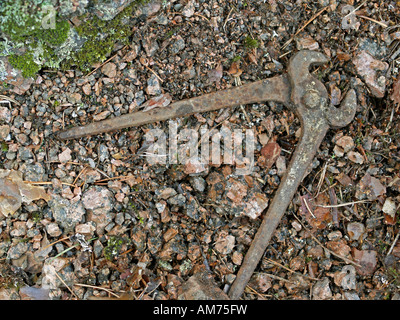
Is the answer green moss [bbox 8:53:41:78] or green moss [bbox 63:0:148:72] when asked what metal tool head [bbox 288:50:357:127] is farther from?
green moss [bbox 8:53:41:78]

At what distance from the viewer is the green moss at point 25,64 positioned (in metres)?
2.55

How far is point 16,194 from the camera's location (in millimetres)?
2561

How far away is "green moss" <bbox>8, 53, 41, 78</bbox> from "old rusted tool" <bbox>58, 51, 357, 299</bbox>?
526mm

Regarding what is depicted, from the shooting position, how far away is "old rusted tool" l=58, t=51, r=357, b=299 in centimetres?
262

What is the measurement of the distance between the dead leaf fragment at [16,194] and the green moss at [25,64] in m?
0.73

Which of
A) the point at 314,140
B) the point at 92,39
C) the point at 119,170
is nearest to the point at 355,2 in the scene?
the point at 314,140

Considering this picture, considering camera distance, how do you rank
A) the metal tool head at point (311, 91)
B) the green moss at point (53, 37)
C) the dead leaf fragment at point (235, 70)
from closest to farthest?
1. the green moss at point (53, 37)
2. the metal tool head at point (311, 91)
3. the dead leaf fragment at point (235, 70)

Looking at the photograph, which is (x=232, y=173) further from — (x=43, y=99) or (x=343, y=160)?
(x=43, y=99)

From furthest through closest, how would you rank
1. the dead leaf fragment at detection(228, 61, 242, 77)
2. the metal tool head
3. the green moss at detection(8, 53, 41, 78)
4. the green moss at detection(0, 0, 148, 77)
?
1. the dead leaf fragment at detection(228, 61, 242, 77)
2. the metal tool head
3. the green moss at detection(8, 53, 41, 78)
4. the green moss at detection(0, 0, 148, 77)

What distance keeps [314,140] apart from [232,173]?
2.05ft

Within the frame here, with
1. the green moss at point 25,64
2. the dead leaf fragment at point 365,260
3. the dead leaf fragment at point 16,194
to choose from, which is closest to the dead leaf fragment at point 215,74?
the green moss at point 25,64

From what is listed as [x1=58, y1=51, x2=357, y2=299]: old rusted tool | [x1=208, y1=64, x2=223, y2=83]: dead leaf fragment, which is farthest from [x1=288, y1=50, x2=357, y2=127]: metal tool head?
[x1=208, y1=64, x2=223, y2=83]: dead leaf fragment

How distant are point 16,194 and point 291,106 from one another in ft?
6.54

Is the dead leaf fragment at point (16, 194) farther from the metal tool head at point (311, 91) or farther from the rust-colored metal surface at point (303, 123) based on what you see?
the metal tool head at point (311, 91)
